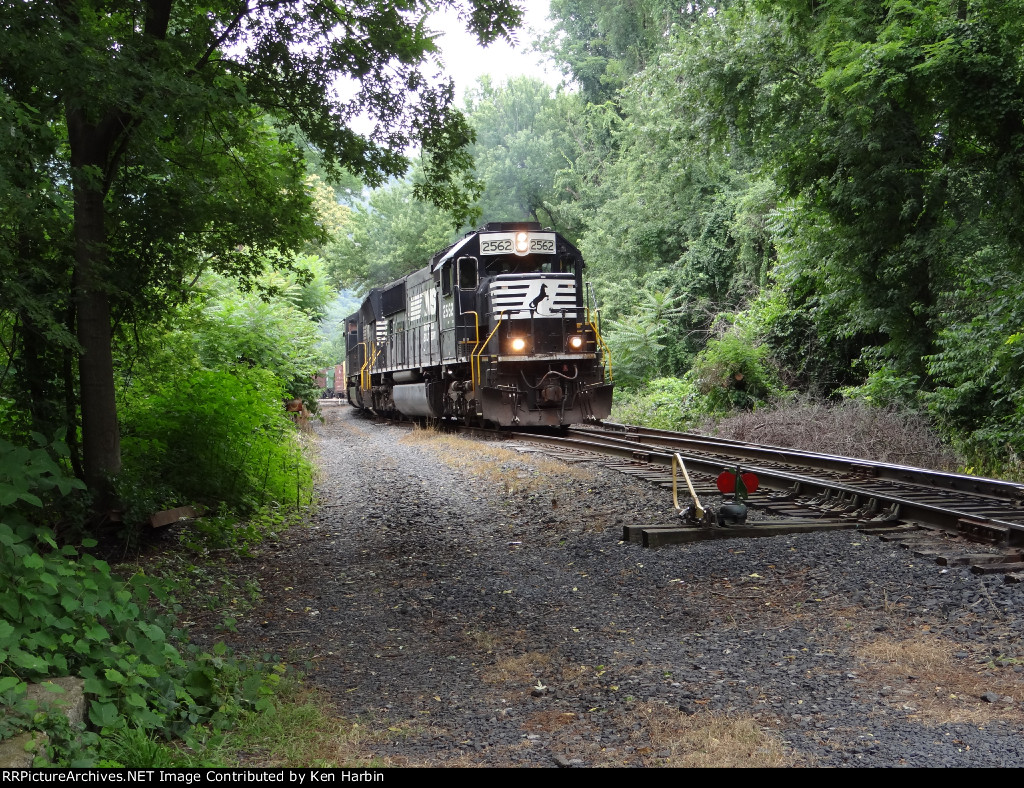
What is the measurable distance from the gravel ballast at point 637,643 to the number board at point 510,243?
808 centimetres

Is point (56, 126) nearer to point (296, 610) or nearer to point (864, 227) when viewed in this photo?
→ point (296, 610)

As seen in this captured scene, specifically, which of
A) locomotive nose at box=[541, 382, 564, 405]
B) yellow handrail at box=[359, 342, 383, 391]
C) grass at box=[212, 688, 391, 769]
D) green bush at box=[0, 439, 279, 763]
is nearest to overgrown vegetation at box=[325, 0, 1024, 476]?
locomotive nose at box=[541, 382, 564, 405]

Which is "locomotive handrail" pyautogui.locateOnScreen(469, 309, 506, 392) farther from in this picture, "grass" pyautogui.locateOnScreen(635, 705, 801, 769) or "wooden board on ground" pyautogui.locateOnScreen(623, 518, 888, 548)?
"grass" pyautogui.locateOnScreen(635, 705, 801, 769)

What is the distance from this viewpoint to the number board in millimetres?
15305

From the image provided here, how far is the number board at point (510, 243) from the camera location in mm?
15305

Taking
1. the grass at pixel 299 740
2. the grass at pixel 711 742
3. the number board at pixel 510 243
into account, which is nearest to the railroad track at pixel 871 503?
the grass at pixel 711 742

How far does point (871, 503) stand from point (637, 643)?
370 cm

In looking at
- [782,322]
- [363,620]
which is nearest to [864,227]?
[782,322]

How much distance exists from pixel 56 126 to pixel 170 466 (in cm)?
347

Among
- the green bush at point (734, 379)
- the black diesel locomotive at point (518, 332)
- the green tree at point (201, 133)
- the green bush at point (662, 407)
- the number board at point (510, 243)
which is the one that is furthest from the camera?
the green bush at point (662, 407)

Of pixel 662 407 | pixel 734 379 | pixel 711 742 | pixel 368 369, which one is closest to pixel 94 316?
pixel 711 742

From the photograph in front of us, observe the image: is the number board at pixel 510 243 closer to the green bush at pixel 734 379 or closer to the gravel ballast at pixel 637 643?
the green bush at pixel 734 379

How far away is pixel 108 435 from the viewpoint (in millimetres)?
7262

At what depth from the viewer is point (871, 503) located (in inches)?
291
